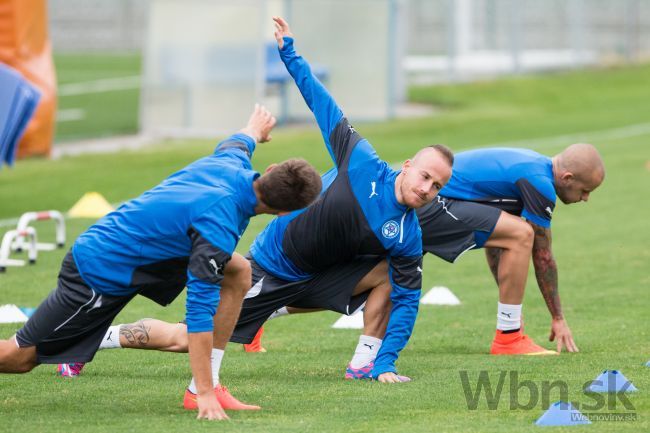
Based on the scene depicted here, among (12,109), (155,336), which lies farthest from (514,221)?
(12,109)

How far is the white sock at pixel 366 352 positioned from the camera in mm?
6867

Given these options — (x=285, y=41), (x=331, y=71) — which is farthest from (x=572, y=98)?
(x=285, y=41)

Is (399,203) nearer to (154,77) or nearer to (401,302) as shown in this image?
(401,302)

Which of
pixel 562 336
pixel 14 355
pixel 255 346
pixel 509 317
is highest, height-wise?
pixel 14 355

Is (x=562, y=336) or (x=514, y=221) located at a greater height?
(x=514, y=221)

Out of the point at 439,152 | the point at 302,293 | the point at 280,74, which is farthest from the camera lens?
the point at 280,74

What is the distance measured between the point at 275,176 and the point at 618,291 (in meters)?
5.02

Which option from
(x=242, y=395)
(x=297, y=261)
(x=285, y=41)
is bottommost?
(x=242, y=395)

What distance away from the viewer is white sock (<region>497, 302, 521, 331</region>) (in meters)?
7.62

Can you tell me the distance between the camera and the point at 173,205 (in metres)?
5.76

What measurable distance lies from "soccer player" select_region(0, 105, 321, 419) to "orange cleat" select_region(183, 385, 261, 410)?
0.21 feet

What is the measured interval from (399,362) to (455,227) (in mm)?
971

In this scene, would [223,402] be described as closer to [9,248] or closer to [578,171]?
[578,171]

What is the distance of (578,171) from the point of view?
24.4ft
